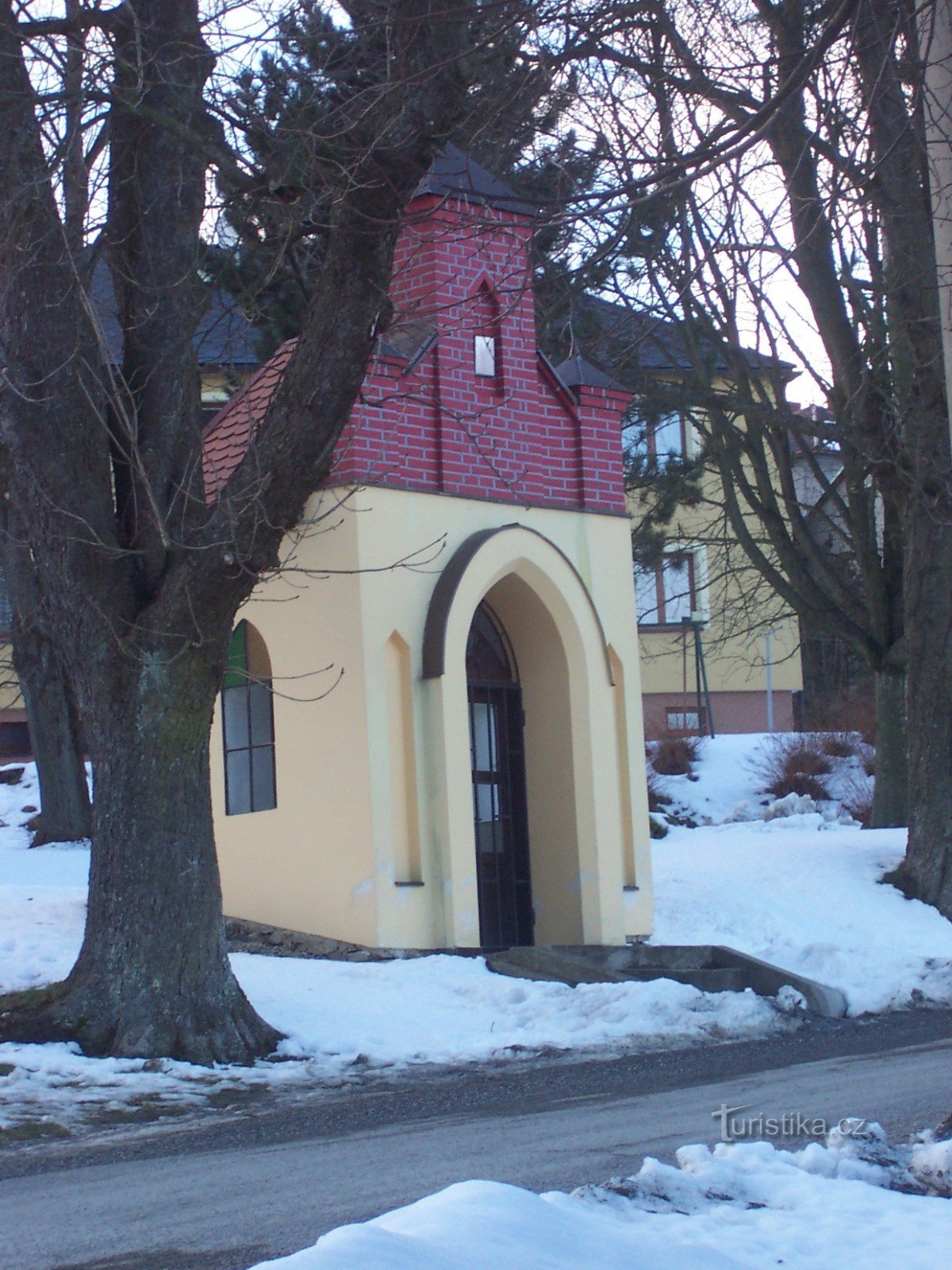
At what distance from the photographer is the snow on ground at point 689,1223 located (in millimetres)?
3582

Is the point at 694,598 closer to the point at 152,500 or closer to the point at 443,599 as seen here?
the point at 443,599

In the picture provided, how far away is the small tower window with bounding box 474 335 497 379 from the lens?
41.6ft

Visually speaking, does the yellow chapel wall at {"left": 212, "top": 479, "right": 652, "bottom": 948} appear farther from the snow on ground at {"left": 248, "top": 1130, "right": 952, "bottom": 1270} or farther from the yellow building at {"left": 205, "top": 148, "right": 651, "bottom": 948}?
the snow on ground at {"left": 248, "top": 1130, "right": 952, "bottom": 1270}

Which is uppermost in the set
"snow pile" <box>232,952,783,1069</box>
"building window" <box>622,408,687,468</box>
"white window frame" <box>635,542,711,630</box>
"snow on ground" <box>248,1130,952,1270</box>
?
"building window" <box>622,408,687,468</box>

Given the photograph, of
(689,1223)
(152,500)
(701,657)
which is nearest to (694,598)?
(701,657)

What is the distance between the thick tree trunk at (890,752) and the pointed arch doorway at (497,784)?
17.6ft

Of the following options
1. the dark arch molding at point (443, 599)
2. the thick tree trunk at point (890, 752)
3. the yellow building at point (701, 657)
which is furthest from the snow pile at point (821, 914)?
the yellow building at point (701, 657)

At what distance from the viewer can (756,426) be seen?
1661cm

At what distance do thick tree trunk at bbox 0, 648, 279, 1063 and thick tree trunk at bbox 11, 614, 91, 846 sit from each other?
31.5 feet

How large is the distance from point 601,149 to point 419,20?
3.37 metres

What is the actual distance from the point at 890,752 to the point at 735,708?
1469cm

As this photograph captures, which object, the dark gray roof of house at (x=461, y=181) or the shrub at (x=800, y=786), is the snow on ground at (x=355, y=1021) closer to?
the dark gray roof of house at (x=461, y=181)

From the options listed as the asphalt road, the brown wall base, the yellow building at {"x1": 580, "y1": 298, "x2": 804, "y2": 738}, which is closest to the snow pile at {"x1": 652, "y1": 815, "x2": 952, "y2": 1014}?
the asphalt road

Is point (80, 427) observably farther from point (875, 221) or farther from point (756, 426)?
point (756, 426)
